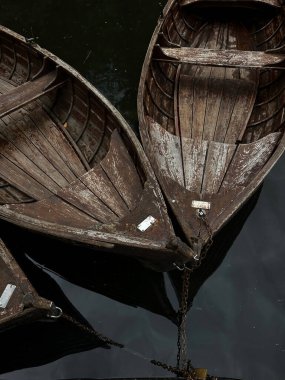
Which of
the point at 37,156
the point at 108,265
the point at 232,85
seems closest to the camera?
the point at 108,265

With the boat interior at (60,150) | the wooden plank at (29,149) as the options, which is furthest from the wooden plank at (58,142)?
the wooden plank at (29,149)

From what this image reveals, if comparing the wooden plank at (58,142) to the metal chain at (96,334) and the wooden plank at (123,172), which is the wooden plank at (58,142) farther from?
the metal chain at (96,334)

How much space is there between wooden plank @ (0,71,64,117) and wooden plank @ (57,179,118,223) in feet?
6.79

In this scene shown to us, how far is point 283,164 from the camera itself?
9.06 metres

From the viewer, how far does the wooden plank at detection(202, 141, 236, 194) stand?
269 inches

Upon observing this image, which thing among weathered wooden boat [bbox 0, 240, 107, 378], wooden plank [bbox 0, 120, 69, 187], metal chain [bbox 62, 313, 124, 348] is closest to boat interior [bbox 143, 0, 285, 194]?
wooden plank [bbox 0, 120, 69, 187]

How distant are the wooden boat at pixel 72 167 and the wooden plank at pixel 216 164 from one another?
99 cm

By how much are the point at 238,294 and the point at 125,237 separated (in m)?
2.64

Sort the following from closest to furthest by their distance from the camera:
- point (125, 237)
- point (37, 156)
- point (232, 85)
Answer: point (125, 237) → point (37, 156) → point (232, 85)

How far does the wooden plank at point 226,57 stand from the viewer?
852 centimetres

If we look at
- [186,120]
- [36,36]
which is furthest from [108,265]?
[36,36]

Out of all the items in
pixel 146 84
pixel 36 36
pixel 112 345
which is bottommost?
pixel 112 345

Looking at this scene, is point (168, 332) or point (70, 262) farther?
point (70, 262)

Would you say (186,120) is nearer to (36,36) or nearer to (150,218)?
(150,218)
